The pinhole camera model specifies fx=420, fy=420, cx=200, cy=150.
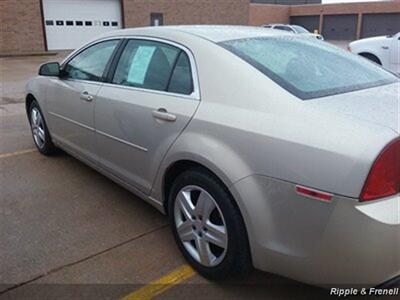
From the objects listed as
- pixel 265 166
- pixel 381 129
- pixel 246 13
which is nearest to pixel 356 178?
pixel 381 129

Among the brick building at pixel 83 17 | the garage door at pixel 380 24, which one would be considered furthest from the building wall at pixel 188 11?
the garage door at pixel 380 24

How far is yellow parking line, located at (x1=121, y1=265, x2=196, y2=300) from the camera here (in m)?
2.58

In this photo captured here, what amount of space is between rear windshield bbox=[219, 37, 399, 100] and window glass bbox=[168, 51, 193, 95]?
0.94ft

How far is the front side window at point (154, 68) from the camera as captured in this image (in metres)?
2.90

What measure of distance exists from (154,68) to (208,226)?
1.28 meters

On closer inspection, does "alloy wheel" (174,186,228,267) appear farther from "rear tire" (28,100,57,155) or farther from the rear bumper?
"rear tire" (28,100,57,155)

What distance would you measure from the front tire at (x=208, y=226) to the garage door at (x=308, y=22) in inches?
1834

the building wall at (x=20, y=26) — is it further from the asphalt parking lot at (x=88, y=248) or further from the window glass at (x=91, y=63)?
the window glass at (x=91, y=63)

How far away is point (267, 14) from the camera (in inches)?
1686

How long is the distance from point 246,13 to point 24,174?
27.6 metres

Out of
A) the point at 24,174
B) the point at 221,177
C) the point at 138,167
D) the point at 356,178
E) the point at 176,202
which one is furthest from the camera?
the point at 24,174

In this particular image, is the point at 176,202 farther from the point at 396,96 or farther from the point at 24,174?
the point at 24,174

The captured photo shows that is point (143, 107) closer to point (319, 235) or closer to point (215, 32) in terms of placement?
point (215, 32)

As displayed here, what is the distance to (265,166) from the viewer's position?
2.18m
